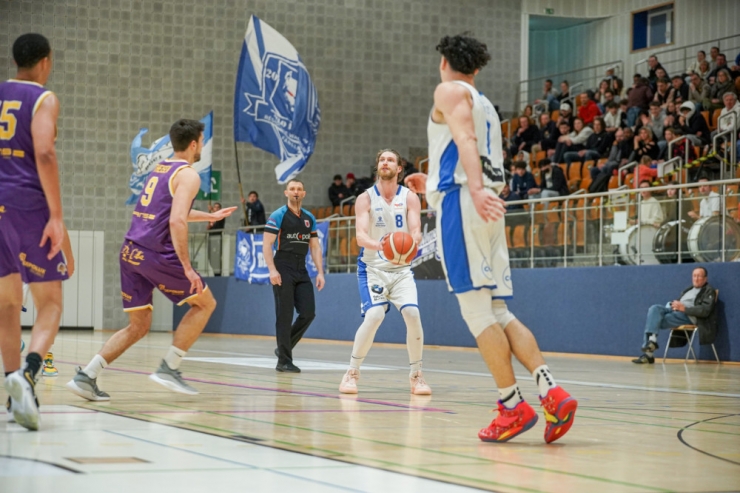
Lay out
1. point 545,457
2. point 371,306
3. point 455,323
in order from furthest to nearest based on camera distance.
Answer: point 455,323
point 371,306
point 545,457

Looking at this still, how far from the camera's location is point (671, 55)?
2538cm

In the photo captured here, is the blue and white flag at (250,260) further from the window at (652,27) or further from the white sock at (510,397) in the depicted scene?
the white sock at (510,397)

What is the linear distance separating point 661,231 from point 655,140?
494 cm

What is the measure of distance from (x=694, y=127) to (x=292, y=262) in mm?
9877

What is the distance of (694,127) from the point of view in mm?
18219

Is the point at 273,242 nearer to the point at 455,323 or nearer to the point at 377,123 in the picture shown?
the point at 455,323

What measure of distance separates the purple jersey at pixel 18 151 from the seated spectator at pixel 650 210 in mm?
10349

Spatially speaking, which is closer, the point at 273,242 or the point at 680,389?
the point at 680,389

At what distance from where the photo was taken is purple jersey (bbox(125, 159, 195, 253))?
6.99m

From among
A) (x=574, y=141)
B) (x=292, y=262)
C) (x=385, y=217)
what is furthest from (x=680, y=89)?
(x=385, y=217)

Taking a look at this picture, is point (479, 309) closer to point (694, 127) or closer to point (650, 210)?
point (650, 210)

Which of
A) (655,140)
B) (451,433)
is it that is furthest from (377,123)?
(451,433)

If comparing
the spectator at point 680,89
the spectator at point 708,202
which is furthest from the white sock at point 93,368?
the spectator at point 680,89

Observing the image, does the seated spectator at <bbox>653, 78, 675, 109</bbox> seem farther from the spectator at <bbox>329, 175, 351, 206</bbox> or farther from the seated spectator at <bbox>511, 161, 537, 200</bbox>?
the spectator at <bbox>329, 175, 351, 206</bbox>
